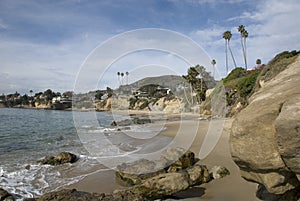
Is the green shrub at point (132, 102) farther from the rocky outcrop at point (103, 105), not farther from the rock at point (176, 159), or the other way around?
the rock at point (176, 159)

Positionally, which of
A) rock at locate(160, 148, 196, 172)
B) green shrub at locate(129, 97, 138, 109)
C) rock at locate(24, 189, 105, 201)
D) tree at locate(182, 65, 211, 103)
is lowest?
rock at locate(24, 189, 105, 201)

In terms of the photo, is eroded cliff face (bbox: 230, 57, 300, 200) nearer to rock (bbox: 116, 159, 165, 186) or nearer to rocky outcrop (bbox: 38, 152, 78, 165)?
rock (bbox: 116, 159, 165, 186)

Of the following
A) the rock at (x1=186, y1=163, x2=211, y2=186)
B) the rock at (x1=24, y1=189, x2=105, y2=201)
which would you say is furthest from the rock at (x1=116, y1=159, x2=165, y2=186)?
the rock at (x1=24, y1=189, x2=105, y2=201)

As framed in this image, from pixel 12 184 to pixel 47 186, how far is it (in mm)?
1600

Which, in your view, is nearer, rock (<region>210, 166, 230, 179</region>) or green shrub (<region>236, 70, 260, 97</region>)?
rock (<region>210, 166, 230, 179</region>)

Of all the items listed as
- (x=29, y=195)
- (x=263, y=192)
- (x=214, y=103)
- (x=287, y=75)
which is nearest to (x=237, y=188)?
(x=263, y=192)

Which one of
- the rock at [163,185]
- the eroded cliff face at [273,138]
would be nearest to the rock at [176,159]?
the rock at [163,185]

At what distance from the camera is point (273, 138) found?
4098 millimetres

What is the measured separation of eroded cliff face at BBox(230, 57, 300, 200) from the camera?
371 cm

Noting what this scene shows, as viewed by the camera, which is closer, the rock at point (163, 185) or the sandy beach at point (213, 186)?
the rock at point (163, 185)

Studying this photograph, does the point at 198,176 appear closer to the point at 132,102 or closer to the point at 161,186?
the point at 161,186

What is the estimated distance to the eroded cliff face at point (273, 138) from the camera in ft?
12.2

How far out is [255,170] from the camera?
462 centimetres

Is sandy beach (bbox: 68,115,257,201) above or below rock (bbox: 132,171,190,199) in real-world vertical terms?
below
